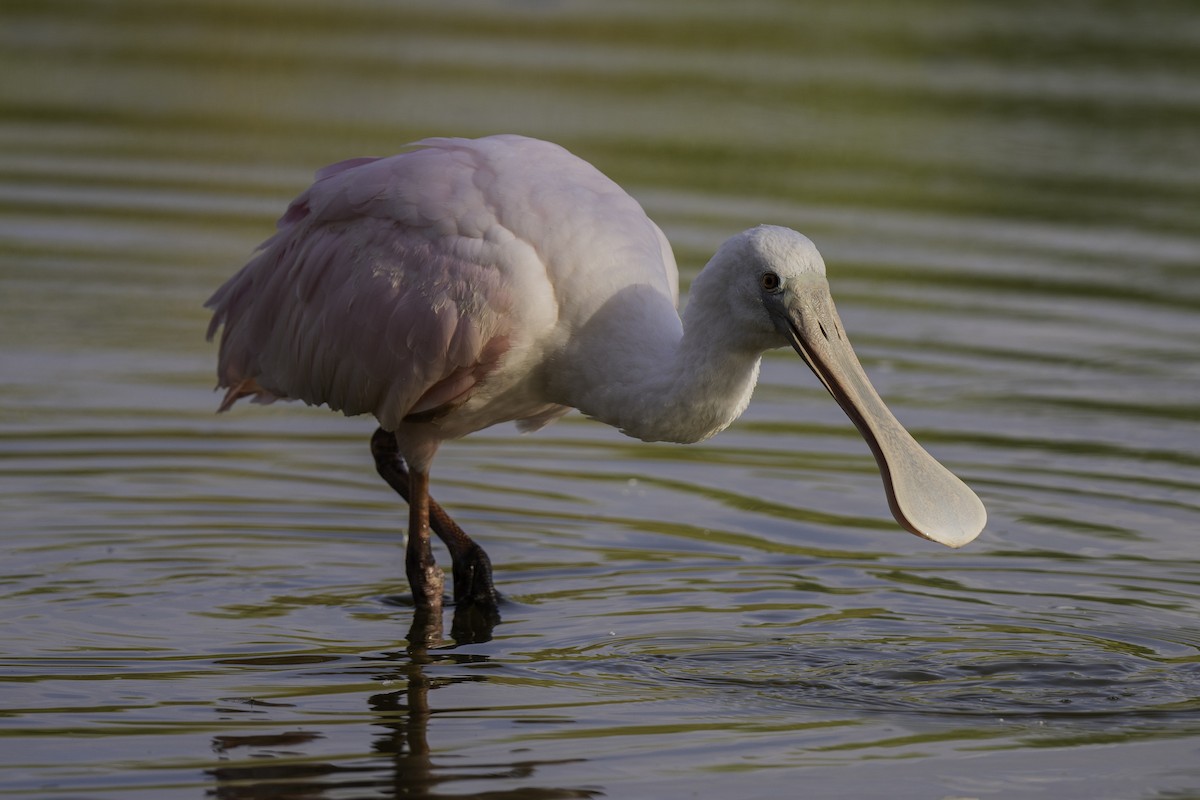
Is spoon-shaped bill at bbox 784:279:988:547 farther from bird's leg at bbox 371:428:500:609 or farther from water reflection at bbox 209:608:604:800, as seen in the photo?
bird's leg at bbox 371:428:500:609

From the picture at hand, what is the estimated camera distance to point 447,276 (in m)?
7.45

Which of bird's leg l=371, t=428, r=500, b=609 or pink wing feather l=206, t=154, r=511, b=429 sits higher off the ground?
pink wing feather l=206, t=154, r=511, b=429

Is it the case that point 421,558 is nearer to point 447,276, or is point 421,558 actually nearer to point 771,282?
point 447,276

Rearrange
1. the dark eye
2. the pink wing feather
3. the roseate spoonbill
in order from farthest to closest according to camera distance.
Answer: the pink wing feather < the roseate spoonbill < the dark eye

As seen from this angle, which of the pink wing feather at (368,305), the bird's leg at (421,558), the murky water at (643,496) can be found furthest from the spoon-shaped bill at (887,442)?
the bird's leg at (421,558)

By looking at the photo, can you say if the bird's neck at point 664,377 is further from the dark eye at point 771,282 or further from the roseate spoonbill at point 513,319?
the dark eye at point 771,282

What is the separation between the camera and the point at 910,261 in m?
13.7

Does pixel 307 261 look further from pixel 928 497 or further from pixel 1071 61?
pixel 1071 61

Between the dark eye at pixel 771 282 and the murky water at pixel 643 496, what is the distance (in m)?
1.24

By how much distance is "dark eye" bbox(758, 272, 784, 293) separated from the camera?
670 cm

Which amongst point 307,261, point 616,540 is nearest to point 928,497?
point 616,540

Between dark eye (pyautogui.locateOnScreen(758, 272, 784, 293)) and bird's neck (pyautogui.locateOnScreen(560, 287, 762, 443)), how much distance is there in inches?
8.8

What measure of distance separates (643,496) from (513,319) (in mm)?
2223

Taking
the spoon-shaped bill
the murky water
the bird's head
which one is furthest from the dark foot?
the spoon-shaped bill
